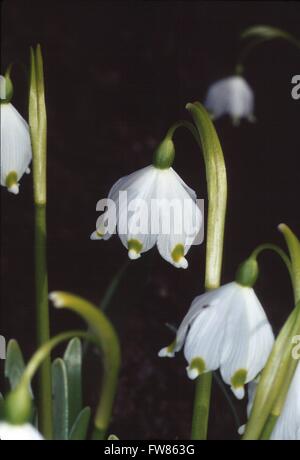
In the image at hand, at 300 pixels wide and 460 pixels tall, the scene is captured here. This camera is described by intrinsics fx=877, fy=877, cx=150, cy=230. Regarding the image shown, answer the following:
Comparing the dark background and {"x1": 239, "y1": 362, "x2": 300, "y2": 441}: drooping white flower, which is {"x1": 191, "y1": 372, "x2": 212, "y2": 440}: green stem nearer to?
{"x1": 239, "y1": 362, "x2": 300, "y2": 441}: drooping white flower

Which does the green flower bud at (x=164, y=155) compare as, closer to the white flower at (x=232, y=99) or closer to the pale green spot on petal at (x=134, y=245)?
the pale green spot on petal at (x=134, y=245)

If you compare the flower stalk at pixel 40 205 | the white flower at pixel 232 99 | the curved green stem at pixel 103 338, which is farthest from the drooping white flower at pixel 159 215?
the white flower at pixel 232 99

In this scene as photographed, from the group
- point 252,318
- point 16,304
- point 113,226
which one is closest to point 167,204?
point 113,226

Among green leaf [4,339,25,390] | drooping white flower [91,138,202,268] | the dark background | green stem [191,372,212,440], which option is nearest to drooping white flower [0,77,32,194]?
drooping white flower [91,138,202,268]

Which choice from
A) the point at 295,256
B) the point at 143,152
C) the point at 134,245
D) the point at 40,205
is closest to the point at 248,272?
the point at 295,256

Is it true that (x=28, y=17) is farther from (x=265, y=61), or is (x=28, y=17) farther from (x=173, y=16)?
(x=265, y=61)

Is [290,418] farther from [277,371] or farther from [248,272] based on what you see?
[248,272]
